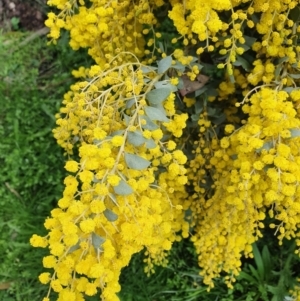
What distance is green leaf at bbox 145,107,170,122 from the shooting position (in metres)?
1.51

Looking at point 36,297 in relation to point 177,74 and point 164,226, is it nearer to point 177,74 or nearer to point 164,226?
point 164,226

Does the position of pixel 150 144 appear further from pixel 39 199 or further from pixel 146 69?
pixel 39 199

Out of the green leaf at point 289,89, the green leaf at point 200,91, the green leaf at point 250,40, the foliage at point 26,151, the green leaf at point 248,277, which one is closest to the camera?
the green leaf at point 289,89

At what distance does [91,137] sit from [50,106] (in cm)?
126

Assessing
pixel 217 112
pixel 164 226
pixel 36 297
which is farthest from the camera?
pixel 36 297

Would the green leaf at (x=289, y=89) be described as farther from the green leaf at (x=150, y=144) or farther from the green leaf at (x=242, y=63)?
the green leaf at (x=150, y=144)

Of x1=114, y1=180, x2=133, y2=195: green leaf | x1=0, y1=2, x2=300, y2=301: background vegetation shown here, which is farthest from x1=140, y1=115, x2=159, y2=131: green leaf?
x1=0, y1=2, x2=300, y2=301: background vegetation

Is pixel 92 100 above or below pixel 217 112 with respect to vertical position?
above

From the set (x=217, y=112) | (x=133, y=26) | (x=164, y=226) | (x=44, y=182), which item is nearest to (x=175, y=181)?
(x=164, y=226)

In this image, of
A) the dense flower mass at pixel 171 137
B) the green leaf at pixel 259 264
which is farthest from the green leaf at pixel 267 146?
the green leaf at pixel 259 264

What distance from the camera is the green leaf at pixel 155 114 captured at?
151 centimetres

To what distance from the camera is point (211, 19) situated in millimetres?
1446

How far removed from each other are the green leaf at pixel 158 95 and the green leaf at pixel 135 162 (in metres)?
0.20

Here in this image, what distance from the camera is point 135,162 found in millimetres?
1439
